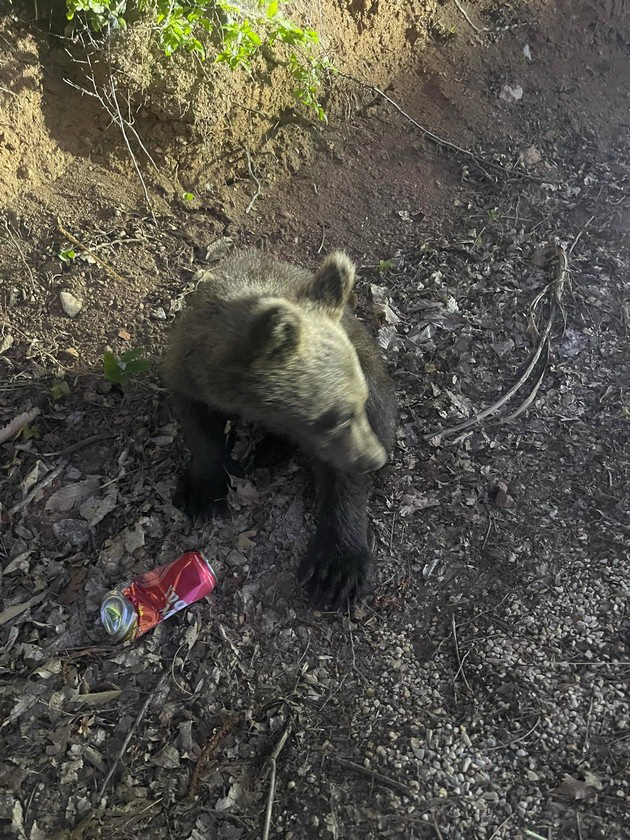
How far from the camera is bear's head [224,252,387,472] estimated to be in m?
2.90

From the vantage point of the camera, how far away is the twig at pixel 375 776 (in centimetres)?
295

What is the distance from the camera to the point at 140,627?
3443 mm

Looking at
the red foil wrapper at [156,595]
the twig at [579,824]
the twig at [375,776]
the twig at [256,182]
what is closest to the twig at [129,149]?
the twig at [256,182]

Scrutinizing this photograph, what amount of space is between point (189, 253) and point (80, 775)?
3.29 meters

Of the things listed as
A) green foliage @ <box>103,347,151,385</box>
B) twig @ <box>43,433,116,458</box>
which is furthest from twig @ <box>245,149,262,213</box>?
twig @ <box>43,433,116,458</box>

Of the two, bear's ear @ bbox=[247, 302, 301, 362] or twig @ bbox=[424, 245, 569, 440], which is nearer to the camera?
bear's ear @ bbox=[247, 302, 301, 362]

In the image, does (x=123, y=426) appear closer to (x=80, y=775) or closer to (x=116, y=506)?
(x=116, y=506)

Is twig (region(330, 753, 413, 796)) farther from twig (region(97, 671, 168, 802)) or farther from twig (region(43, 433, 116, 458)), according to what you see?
twig (region(43, 433, 116, 458))

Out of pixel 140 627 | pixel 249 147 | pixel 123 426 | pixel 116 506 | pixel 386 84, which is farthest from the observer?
pixel 386 84

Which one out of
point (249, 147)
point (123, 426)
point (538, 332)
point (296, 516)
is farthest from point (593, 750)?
point (249, 147)

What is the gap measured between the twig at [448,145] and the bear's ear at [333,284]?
2510 mm

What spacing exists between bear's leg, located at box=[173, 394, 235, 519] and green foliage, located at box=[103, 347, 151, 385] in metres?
0.50

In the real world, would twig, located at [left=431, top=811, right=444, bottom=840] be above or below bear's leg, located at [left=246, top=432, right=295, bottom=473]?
below

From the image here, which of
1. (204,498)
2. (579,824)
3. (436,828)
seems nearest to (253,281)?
(204,498)
